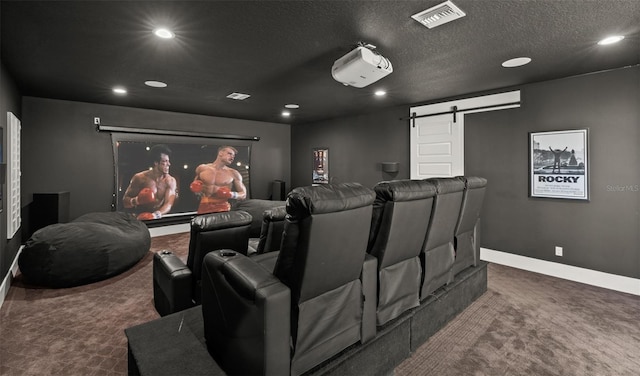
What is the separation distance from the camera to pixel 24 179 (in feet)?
15.6

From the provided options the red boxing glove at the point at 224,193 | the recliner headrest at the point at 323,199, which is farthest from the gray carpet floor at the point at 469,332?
the red boxing glove at the point at 224,193

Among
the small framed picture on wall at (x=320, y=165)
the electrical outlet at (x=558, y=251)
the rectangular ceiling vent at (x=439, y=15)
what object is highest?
the rectangular ceiling vent at (x=439, y=15)

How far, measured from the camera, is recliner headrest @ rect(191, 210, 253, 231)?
2346 mm

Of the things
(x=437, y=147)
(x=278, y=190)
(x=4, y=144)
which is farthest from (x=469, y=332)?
(x=278, y=190)

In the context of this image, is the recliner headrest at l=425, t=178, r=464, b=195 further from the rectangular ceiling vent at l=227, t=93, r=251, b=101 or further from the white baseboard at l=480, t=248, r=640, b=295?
the rectangular ceiling vent at l=227, t=93, r=251, b=101

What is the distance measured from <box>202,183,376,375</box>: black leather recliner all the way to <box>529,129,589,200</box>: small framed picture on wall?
11.6 ft

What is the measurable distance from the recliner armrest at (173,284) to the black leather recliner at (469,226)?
7.54 ft

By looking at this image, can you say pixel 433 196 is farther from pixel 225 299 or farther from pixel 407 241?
pixel 225 299

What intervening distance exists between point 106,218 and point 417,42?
4650 millimetres

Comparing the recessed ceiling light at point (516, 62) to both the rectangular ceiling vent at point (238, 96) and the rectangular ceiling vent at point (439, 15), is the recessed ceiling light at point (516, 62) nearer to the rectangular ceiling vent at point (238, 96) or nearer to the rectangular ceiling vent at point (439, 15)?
the rectangular ceiling vent at point (439, 15)

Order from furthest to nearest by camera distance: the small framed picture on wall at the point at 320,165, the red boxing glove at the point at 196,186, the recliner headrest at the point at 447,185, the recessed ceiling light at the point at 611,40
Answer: the small framed picture on wall at the point at 320,165 → the red boxing glove at the point at 196,186 → the recessed ceiling light at the point at 611,40 → the recliner headrest at the point at 447,185

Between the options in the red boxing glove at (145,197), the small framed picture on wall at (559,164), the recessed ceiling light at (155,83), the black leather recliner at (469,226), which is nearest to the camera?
the black leather recliner at (469,226)

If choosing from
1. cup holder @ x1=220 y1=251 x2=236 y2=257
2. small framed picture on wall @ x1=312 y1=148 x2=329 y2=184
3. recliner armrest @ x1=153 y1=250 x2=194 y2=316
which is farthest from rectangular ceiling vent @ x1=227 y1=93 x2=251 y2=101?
cup holder @ x1=220 y1=251 x2=236 y2=257

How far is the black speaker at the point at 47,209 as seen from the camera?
4461mm
